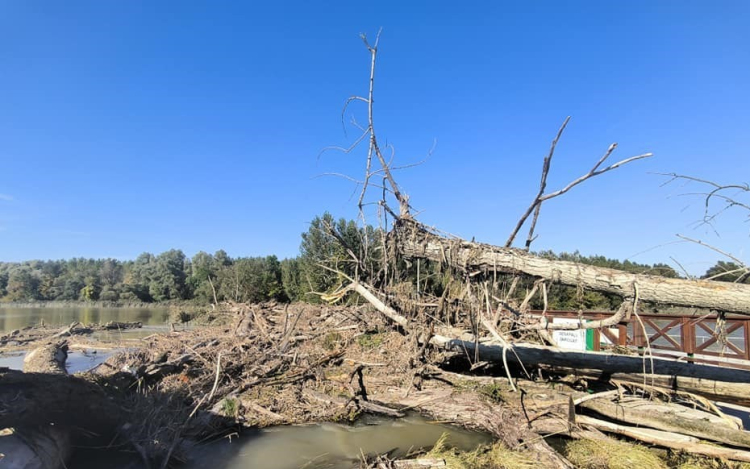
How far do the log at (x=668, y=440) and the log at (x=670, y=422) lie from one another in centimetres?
15

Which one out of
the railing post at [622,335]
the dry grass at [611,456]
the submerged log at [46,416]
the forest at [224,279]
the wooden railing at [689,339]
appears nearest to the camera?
the submerged log at [46,416]

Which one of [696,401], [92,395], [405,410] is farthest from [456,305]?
[92,395]

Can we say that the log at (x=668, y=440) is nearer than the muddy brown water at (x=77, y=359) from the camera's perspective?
Yes

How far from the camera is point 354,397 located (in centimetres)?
715

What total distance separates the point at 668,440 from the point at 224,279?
112 feet

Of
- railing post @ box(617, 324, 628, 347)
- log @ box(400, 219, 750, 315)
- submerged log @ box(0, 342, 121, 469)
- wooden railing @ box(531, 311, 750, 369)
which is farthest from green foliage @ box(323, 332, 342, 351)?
railing post @ box(617, 324, 628, 347)

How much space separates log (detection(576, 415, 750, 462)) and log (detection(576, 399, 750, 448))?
0.49 feet

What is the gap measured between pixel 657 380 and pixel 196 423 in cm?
755

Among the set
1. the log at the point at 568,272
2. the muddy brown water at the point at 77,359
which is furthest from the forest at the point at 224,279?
the muddy brown water at the point at 77,359

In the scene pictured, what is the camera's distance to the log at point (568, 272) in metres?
3.86

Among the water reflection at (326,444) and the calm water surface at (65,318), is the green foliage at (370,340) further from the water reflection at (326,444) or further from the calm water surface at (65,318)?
the calm water surface at (65,318)

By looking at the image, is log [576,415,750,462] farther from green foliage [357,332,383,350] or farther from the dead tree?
green foliage [357,332,383,350]

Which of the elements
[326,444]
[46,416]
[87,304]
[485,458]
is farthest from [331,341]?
[87,304]

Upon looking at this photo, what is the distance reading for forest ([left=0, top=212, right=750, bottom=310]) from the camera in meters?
14.7
